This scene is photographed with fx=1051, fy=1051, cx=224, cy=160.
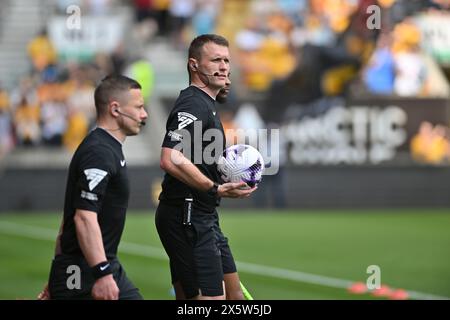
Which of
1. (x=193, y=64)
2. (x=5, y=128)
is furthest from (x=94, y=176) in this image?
(x=5, y=128)

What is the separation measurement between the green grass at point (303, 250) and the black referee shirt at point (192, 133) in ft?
13.3

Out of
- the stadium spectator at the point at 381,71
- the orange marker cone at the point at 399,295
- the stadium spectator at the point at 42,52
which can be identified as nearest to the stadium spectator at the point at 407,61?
the stadium spectator at the point at 381,71

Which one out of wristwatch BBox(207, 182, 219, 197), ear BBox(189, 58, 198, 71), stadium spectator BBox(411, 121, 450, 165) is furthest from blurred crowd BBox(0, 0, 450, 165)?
wristwatch BBox(207, 182, 219, 197)

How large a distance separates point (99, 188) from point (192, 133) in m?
0.85

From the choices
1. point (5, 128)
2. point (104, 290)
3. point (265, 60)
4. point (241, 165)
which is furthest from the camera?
point (265, 60)

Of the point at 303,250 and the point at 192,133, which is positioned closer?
the point at 192,133

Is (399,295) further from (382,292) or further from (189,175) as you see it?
(189,175)

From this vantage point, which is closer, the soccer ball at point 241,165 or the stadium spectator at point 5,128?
the soccer ball at point 241,165

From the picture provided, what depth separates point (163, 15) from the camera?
92.2 ft

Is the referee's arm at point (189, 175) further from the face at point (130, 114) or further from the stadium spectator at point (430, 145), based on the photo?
the stadium spectator at point (430, 145)

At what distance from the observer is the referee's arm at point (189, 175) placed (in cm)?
767

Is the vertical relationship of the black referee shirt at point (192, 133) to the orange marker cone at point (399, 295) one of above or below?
above

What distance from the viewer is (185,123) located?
306 inches

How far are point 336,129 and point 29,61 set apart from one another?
8.32m
